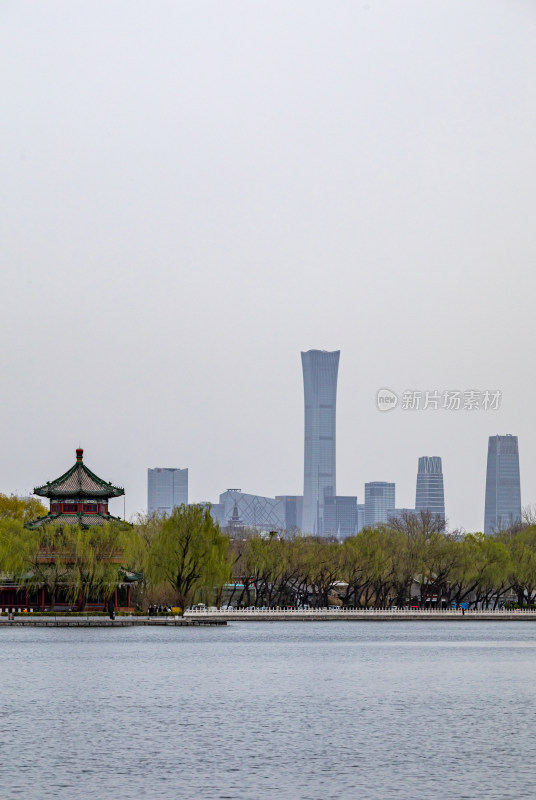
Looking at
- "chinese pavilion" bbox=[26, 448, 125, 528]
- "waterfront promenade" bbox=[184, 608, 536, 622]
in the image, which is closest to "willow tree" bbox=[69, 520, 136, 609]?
"chinese pavilion" bbox=[26, 448, 125, 528]

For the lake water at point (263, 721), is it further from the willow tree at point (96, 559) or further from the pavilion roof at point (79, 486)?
the pavilion roof at point (79, 486)

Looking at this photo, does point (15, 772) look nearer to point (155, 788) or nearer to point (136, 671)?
point (155, 788)

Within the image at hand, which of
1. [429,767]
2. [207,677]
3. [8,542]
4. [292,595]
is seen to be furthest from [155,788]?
[292,595]

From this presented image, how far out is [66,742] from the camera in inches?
1521

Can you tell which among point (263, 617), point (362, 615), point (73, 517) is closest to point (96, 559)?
point (73, 517)

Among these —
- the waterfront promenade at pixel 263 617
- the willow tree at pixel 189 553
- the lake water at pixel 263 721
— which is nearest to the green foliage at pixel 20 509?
the waterfront promenade at pixel 263 617

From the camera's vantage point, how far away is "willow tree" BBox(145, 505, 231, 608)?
93.1 metres

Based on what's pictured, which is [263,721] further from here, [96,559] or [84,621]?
[96,559]

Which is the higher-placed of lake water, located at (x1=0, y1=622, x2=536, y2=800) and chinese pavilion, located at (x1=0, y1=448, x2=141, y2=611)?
chinese pavilion, located at (x1=0, y1=448, x2=141, y2=611)

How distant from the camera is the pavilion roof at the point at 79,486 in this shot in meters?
101

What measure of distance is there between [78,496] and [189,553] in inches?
473

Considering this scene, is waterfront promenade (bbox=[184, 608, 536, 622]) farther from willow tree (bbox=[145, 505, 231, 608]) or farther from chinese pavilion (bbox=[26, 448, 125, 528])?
chinese pavilion (bbox=[26, 448, 125, 528])

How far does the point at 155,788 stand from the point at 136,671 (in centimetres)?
2742

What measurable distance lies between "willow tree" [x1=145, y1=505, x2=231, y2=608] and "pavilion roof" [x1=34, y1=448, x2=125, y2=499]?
9.20 m
